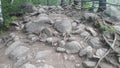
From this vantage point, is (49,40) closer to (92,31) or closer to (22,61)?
(22,61)

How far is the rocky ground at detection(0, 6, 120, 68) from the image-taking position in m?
3.87

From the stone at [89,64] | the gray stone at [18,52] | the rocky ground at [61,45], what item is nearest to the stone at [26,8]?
the rocky ground at [61,45]

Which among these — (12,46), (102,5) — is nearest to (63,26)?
(12,46)

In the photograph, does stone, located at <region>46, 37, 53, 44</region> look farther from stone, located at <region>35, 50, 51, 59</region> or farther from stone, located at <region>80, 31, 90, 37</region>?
stone, located at <region>80, 31, 90, 37</region>

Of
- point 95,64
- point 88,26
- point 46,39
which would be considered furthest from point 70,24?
point 95,64

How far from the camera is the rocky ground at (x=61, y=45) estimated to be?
3.87m

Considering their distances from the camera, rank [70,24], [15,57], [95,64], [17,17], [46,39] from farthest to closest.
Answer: [17,17], [70,24], [46,39], [15,57], [95,64]

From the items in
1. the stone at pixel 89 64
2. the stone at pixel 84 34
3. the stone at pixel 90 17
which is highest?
the stone at pixel 90 17

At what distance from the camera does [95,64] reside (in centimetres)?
374

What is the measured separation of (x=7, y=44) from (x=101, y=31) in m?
2.32

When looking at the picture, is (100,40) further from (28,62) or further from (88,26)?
(28,62)

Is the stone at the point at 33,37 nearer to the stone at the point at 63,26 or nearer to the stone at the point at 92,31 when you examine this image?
the stone at the point at 63,26

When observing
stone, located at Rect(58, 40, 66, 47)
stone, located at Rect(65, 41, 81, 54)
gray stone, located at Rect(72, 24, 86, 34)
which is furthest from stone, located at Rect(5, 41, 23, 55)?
gray stone, located at Rect(72, 24, 86, 34)

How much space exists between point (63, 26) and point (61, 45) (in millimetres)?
685
